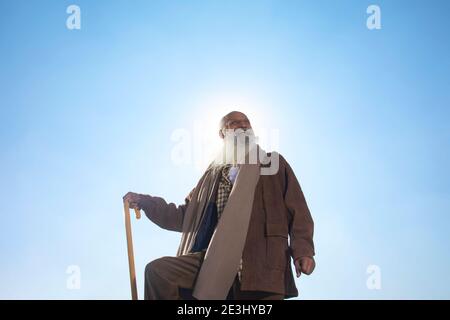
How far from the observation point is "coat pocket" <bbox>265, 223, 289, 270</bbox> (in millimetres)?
5188

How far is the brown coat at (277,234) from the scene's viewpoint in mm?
5125

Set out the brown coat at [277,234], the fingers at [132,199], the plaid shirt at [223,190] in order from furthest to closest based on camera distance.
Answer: the fingers at [132,199] → the plaid shirt at [223,190] → the brown coat at [277,234]

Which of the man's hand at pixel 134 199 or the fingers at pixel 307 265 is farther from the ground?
the man's hand at pixel 134 199

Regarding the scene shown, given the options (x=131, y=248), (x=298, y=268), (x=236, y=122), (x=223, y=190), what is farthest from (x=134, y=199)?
(x=298, y=268)

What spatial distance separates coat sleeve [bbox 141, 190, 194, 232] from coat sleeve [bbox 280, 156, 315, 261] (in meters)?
1.25

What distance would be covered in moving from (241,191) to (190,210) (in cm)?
71

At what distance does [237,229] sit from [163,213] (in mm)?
1095

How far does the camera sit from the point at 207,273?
5184 millimetres

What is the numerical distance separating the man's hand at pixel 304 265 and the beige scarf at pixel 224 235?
52 cm

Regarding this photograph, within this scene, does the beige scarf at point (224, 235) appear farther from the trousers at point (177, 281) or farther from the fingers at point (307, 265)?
the fingers at point (307, 265)

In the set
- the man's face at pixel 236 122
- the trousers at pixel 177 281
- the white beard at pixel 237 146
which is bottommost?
the trousers at pixel 177 281

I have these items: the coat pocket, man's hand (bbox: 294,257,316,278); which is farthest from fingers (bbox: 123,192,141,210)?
man's hand (bbox: 294,257,316,278)

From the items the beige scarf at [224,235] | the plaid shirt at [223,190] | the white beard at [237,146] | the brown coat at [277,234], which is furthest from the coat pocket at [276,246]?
the white beard at [237,146]
